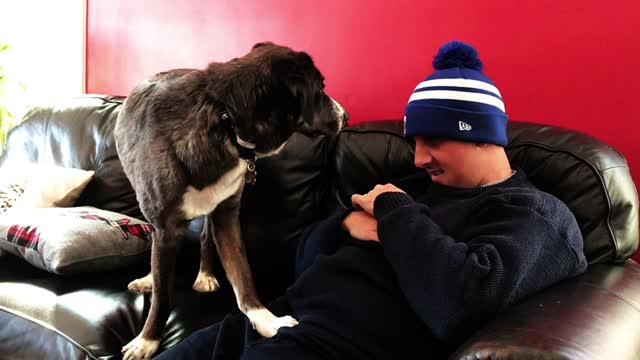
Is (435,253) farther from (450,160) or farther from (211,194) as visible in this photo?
(211,194)

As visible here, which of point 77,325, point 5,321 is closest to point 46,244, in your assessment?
point 5,321

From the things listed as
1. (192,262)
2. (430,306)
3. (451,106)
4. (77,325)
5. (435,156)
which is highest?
(451,106)

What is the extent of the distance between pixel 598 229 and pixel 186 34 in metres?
2.26

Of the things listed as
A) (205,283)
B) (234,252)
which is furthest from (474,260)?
(205,283)

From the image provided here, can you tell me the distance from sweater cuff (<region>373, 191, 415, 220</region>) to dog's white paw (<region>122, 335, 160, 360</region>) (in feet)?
2.50

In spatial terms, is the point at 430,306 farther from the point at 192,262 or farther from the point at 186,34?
the point at 186,34

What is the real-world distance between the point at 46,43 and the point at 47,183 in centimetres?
184

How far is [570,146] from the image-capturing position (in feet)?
4.40

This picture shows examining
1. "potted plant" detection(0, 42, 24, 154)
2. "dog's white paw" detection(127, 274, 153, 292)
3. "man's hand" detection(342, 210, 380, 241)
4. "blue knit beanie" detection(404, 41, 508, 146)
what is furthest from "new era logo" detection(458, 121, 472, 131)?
"potted plant" detection(0, 42, 24, 154)

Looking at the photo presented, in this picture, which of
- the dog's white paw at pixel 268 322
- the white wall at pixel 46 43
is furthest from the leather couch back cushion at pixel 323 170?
the white wall at pixel 46 43

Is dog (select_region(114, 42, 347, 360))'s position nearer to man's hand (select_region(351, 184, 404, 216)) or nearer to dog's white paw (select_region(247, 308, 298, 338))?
dog's white paw (select_region(247, 308, 298, 338))

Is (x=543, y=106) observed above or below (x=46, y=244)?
above

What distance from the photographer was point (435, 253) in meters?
0.90

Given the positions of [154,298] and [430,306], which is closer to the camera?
[430,306]
